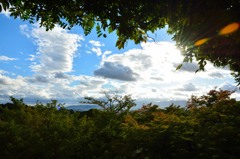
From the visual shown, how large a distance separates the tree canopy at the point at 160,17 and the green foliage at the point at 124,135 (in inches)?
66.3

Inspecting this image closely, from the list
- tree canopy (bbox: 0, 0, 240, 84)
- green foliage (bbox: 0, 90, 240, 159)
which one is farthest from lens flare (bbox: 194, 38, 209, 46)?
green foliage (bbox: 0, 90, 240, 159)

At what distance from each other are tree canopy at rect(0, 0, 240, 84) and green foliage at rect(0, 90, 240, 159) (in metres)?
1.68

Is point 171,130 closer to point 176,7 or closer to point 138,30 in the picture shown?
point 176,7

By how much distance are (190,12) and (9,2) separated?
374cm

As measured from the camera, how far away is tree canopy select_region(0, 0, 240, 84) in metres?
5.54

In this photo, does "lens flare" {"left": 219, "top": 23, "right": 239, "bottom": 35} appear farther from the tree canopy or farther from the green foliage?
the green foliage

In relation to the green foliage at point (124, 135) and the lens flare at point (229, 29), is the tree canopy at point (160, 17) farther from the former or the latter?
the green foliage at point (124, 135)

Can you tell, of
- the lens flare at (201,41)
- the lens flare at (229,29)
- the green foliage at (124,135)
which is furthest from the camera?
the lens flare at (201,41)

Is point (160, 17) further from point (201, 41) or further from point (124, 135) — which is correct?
point (124, 135)

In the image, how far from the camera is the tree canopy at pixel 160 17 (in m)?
5.54

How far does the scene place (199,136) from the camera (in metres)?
5.25

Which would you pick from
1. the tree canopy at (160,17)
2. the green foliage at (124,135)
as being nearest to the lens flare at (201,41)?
the tree canopy at (160,17)

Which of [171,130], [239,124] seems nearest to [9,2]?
[171,130]

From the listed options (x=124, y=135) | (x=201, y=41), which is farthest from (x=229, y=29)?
(x=124, y=135)
